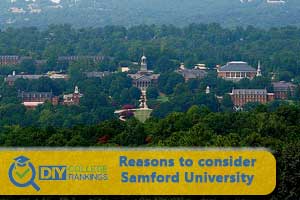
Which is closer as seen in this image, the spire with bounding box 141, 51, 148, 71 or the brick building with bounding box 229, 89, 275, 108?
→ the brick building with bounding box 229, 89, 275, 108

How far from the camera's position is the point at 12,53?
6475cm

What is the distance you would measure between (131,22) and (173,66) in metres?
36.9

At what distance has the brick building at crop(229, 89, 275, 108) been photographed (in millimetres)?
47219

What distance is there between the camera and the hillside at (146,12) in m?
96.2

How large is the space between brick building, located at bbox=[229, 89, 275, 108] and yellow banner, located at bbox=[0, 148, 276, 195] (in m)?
32.8

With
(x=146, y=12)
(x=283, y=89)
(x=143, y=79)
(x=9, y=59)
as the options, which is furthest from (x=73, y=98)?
(x=146, y=12)

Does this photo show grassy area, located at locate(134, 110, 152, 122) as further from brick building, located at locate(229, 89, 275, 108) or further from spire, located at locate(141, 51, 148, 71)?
spire, located at locate(141, 51, 148, 71)

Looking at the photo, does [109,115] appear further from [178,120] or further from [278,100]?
[178,120]

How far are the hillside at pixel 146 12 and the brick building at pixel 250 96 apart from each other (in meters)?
43.7

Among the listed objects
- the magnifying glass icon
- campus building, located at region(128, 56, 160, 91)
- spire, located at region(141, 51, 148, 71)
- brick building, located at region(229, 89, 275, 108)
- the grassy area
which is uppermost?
the magnifying glass icon

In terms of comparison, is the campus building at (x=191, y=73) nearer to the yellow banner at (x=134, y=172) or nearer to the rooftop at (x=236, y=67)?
the rooftop at (x=236, y=67)

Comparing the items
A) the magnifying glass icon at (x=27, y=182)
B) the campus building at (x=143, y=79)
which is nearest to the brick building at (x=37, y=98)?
the campus building at (x=143, y=79)

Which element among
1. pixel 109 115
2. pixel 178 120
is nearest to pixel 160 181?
pixel 178 120

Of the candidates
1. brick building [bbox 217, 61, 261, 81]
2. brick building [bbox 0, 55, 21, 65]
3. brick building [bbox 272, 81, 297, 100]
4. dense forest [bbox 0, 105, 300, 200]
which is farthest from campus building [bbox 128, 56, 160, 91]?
dense forest [bbox 0, 105, 300, 200]
